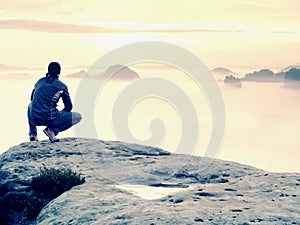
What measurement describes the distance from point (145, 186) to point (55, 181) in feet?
Result: 8.50

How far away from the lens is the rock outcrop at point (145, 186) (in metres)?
13.9

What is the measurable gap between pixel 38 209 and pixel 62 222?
292cm

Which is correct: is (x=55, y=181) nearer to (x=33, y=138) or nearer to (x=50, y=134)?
(x=50, y=134)

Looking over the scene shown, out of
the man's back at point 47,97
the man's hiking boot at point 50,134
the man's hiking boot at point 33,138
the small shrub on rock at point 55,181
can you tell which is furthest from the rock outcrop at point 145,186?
the man's back at point 47,97

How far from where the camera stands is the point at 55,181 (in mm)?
17812

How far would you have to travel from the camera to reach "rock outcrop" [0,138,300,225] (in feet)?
45.5

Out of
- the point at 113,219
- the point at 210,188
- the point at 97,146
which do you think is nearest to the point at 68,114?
the point at 97,146

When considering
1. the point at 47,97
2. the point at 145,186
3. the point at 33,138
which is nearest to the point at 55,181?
the point at 145,186

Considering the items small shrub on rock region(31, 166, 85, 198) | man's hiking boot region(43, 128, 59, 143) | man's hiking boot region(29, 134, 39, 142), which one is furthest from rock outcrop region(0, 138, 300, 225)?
man's hiking boot region(29, 134, 39, 142)

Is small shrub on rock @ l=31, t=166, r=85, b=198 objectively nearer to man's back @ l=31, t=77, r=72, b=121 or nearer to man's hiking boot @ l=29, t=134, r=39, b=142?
man's back @ l=31, t=77, r=72, b=121

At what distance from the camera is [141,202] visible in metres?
15.0

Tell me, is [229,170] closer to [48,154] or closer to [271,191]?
[271,191]

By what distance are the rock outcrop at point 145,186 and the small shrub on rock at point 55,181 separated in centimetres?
37

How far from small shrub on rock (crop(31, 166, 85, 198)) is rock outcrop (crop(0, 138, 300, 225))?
1.20 ft
